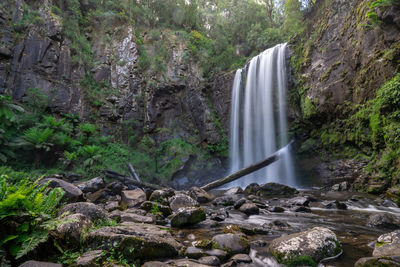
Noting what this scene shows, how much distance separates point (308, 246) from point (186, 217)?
87.8 inches

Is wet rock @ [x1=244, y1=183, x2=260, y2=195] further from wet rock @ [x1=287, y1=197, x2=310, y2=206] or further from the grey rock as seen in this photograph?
the grey rock

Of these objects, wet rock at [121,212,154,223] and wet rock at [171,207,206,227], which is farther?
wet rock at [171,207,206,227]

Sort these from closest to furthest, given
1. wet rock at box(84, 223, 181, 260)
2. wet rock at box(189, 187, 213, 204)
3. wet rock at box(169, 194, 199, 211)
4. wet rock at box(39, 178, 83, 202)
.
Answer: wet rock at box(84, 223, 181, 260) < wet rock at box(39, 178, 83, 202) < wet rock at box(169, 194, 199, 211) < wet rock at box(189, 187, 213, 204)

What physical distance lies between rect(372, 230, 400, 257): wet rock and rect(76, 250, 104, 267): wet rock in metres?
3.02

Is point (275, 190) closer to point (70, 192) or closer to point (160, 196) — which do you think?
point (160, 196)

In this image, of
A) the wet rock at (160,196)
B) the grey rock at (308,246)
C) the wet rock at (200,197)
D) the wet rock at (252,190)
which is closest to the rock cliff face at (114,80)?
the wet rock at (252,190)

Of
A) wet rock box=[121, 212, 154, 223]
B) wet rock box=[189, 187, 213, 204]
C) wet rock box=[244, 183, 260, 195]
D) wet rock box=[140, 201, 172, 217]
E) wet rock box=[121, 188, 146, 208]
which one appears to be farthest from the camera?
wet rock box=[244, 183, 260, 195]

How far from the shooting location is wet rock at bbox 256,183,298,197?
28.4 feet

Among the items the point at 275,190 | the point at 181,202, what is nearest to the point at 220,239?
the point at 181,202

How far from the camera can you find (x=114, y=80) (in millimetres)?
18125

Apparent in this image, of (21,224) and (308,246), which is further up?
(21,224)

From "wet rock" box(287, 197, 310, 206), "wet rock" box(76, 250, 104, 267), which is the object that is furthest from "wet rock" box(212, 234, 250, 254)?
"wet rock" box(287, 197, 310, 206)

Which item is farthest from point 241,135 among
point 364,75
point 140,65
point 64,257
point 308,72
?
point 64,257

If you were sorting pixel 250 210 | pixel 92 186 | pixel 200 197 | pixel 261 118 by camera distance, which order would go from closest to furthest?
pixel 250 210 < pixel 200 197 < pixel 92 186 < pixel 261 118
